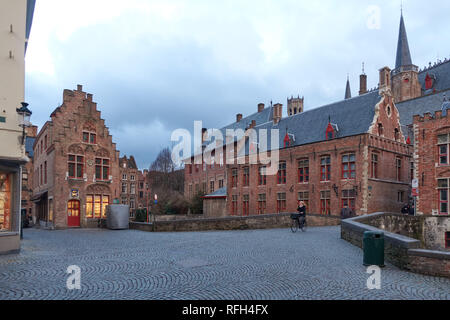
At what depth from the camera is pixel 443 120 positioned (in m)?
24.7

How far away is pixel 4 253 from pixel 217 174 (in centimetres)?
3988

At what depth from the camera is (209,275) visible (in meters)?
7.98

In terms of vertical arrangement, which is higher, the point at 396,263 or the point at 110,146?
the point at 110,146

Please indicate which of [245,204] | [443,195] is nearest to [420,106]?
[443,195]

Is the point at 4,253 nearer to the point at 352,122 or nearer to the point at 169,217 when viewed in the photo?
the point at 352,122

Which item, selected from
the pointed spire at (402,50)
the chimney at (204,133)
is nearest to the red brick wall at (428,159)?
the pointed spire at (402,50)

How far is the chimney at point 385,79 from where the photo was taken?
99.1 feet

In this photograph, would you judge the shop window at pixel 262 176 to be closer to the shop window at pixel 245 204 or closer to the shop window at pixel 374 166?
the shop window at pixel 245 204

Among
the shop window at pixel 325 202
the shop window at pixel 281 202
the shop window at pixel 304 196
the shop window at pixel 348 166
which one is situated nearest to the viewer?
the shop window at pixel 348 166

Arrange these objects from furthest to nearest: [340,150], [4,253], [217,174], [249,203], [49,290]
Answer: [217,174]
[249,203]
[340,150]
[4,253]
[49,290]

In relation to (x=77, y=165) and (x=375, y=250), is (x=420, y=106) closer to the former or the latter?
(x=375, y=250)

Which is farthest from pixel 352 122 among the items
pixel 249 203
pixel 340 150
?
pixel 249 203

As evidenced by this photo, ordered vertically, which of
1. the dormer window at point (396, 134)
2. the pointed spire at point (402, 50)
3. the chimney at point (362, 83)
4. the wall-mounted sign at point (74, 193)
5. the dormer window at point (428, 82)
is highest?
the pointed spire at point (402, 50)

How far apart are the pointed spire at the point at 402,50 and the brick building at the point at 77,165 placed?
49217 millimetres
